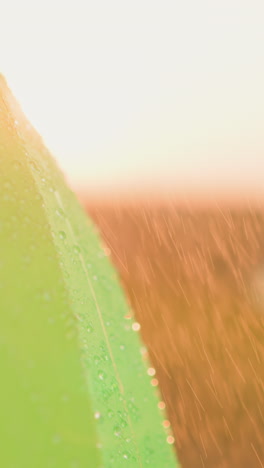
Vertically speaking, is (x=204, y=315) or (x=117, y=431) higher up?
(x=204, y=315)

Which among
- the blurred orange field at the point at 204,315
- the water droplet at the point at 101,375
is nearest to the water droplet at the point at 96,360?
the water droplet at the point at 101,375

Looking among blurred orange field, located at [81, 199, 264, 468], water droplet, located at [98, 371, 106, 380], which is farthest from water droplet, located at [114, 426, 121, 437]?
blurred orange field, located at [81, 199, 264, 468]

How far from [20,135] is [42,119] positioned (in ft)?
4.18

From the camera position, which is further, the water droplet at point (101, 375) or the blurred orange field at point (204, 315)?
the blurred orange field at point (204, 315)

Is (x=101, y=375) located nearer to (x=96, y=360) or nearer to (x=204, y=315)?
(x=96, y=360)

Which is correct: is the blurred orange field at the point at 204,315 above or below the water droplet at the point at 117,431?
above

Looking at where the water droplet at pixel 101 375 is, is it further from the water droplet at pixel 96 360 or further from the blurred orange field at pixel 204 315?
the blurred orange field at pixel 204 315

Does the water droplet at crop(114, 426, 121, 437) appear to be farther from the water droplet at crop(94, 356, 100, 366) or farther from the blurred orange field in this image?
the blurred orange field

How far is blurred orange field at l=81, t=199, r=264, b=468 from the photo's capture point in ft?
5.71

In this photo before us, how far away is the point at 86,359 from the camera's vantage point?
417 millimetres

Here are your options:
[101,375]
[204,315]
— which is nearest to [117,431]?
[101,375]

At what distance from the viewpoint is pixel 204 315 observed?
187 cm

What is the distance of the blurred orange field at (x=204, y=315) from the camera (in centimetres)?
174

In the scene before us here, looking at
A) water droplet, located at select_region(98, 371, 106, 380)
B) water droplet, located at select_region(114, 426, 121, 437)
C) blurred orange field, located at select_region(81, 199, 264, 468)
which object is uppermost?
blurred orange field, located at select_region(81, 199, 264, 468)
